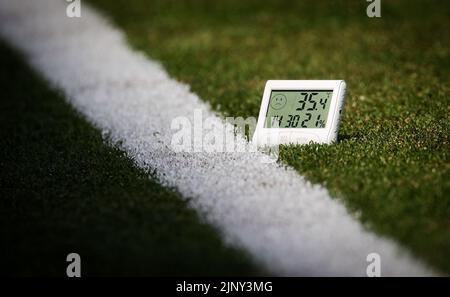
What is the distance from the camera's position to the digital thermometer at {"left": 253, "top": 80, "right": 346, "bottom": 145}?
930 cm

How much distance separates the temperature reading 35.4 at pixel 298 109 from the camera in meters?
9.40

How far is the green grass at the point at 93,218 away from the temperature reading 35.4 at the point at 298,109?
2041 millimetres

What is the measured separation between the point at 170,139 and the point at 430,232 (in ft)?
15.8

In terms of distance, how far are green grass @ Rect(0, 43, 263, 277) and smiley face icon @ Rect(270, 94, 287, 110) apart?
2.10 metres

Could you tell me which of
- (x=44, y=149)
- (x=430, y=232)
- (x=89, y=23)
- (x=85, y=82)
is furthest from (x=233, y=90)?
(x=89, y=23)

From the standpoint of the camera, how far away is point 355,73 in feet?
48.2

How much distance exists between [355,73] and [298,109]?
217 inches
